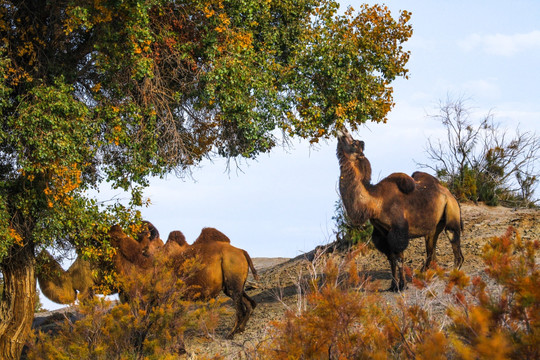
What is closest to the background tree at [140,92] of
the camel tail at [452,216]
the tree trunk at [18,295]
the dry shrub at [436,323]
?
the tree trunk at [18,295]

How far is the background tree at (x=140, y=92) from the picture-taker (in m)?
13.2

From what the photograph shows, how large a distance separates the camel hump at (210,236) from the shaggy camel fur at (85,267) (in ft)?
3.36

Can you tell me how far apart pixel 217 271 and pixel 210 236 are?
941 mm

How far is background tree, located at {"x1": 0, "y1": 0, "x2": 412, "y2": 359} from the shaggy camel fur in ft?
1.18

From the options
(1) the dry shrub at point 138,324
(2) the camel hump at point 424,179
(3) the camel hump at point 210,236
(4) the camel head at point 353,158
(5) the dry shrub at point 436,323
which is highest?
(4) the camel head at point 353,158

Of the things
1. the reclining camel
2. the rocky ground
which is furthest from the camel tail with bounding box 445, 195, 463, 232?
the reclining camel

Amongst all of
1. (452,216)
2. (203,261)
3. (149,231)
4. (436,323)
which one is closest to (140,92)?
(149,231)

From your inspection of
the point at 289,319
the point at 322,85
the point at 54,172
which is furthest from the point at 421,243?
the point at 289,319

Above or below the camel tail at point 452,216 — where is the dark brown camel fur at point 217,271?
below

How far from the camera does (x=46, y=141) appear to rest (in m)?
12.5

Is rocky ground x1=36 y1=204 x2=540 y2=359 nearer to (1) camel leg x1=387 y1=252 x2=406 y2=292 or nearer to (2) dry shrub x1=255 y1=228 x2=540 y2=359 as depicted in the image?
(1) camel leg x1=387 y1=252 x2=406 y2=292

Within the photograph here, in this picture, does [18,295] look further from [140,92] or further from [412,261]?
[412,261]

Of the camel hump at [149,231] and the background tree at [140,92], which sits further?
the camel hump at [149,231]

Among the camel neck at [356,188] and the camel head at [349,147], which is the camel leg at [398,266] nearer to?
the camel neck at [356,188]
